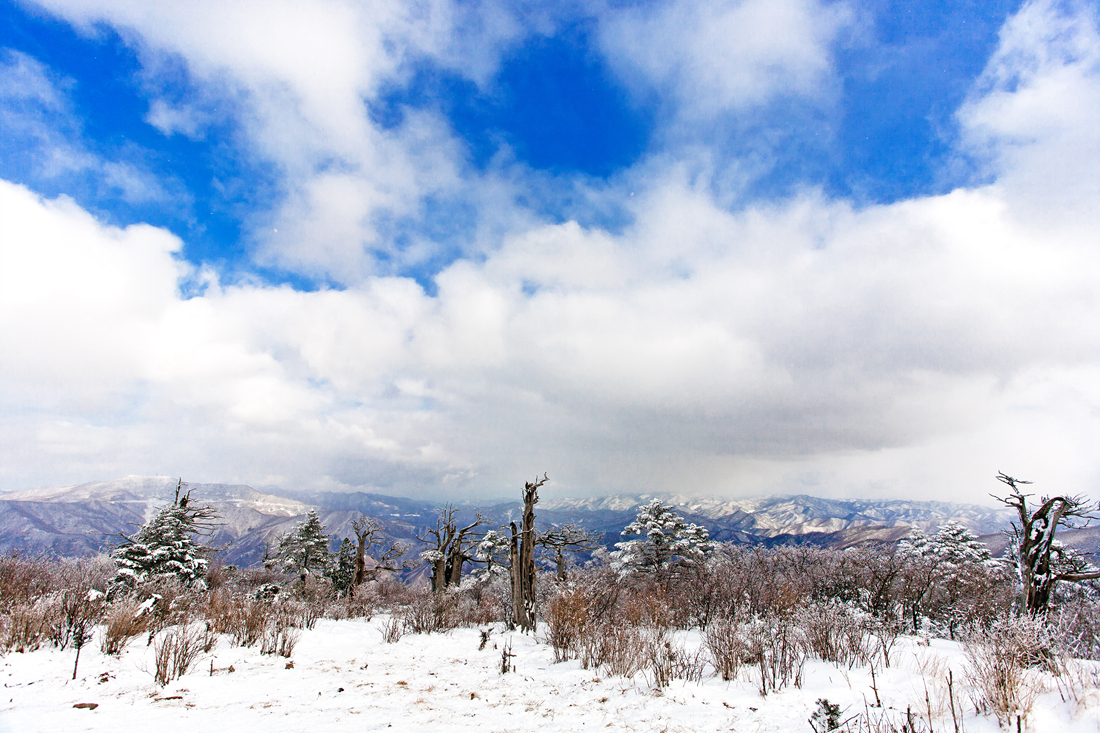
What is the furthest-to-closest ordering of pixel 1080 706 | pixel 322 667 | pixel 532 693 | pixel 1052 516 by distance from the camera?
pixel 1052 516 → pixel 322 667 → pixel 532 693 → pixel 1080 706

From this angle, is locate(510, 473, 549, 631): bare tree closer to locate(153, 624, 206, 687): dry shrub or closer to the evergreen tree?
locate(153, 624, 206, 687): dry shrub

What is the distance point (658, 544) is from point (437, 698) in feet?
97.6

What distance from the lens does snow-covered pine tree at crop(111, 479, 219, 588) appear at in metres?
20.8

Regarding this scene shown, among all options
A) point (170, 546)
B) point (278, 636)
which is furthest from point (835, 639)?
point (170, 546)

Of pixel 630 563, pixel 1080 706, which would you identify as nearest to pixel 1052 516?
pixel 1080 706

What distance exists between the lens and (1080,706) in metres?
3.87

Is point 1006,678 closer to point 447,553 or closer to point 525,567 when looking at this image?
point 525,567

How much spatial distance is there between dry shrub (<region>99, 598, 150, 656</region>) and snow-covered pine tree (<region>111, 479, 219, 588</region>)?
15.4 metres

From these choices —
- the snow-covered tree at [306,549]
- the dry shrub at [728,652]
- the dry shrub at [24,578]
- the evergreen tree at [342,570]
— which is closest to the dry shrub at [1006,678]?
the dry shrub at [728,652]

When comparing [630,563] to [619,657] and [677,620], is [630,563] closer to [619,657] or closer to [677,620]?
[677,620]

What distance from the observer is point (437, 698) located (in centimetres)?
616

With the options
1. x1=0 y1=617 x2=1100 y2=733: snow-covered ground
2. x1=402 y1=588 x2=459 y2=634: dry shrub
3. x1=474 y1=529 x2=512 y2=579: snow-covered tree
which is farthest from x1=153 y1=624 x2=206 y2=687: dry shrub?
x1=474 y1=529 x2=512 y2=579: snow-covered tree

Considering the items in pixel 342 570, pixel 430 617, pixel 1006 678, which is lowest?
pixel 342 570

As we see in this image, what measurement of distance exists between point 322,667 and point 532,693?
4388mm
